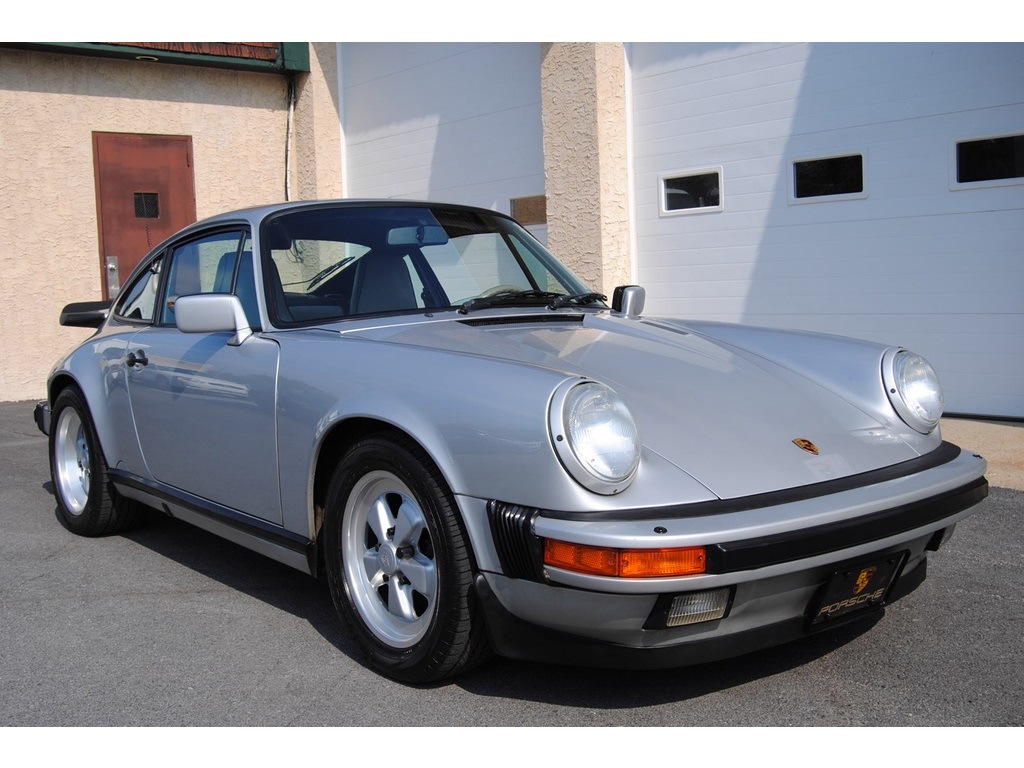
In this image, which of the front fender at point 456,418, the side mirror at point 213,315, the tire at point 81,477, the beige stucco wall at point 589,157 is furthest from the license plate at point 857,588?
the beige stucco wall at point 589,157

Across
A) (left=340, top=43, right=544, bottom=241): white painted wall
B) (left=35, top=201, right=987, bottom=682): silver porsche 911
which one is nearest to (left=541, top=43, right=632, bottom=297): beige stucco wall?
(left=340, top=43, right=544, bottom=241): white painted wall

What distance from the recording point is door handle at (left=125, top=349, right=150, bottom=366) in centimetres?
427

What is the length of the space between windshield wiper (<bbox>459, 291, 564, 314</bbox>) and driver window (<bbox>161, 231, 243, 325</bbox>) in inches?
37.9

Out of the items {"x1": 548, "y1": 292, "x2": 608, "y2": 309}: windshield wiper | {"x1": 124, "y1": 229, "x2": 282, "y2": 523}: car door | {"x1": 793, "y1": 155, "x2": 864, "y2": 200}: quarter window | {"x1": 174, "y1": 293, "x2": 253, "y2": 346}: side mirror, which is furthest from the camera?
{"x1": 793, "y1": 155, "x2": 864, "y2": 200}: quarter window

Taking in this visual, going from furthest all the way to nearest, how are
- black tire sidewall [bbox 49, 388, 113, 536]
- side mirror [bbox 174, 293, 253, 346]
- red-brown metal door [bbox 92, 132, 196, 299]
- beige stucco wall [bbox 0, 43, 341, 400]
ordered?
red-brown metal door [bbox 92, 132, 196, 299] → beige stucco wall [bbox 0, 43, 341, 400] → black tire sidewall [bbox 49, 388, 113, 536] → side mirror [bbox 174, 293, 253, 346]

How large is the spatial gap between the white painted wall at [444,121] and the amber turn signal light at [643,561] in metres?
7.75

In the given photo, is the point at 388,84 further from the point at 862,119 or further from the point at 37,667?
the point at 37,667

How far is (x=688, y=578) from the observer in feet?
8.07

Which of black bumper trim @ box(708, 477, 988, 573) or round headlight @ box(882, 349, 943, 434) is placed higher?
round headlight @ box(882, 349, 943, 434)

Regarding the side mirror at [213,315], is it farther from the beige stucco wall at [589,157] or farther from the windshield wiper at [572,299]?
the beige stucco wall at [589,157]

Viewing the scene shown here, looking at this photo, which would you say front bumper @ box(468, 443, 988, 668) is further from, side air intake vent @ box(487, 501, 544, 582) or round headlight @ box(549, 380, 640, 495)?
round headlight @ box(549, 380, 640, 495)

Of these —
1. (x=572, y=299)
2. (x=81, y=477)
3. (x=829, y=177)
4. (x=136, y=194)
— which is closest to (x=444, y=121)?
(x=136, y=194)

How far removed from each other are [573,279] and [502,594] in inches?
80.8

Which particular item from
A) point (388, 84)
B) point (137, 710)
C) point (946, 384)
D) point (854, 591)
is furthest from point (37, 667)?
point (388, 84)
